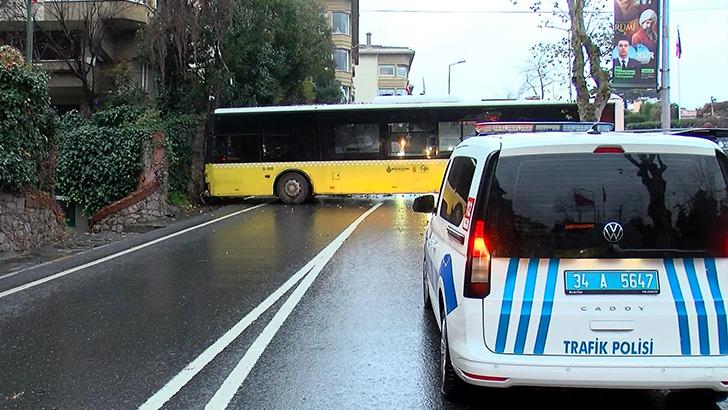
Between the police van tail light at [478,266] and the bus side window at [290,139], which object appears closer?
the police van tail light at [478,266]

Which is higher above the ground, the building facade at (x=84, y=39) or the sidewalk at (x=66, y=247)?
the building facade at (x=84, y=39)

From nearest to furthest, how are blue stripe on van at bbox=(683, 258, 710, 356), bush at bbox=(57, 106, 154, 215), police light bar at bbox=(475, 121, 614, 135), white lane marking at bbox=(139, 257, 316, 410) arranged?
1. blue stripe on van at bbox=(683, 258, 710, 356)
2. white lane marking at bbox=(139, 257, 316, 410)
3. police light bar at bbox=(475, 121, 614, 135)
4. bush at bbox=(57, 106, 154, 215)

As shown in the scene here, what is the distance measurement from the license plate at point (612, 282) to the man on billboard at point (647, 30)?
52.3 feet

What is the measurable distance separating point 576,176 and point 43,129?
37.2 ft

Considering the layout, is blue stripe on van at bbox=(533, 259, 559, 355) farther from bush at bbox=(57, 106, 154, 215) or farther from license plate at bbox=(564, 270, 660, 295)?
bush at bbox=(57, 106, 154, 215)

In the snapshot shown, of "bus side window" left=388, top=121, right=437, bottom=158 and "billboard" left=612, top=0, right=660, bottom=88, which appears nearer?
"billboard" left=612, top=0, right=660, bottom=88

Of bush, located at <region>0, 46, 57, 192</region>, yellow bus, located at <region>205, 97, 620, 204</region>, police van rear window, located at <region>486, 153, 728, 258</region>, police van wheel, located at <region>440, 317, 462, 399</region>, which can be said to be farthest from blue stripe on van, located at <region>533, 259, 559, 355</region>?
yellow bus, located at <region>205, 97, 620, 204</region>

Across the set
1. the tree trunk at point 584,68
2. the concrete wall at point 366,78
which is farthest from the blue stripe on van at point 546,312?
the concrete wall at point 366,78

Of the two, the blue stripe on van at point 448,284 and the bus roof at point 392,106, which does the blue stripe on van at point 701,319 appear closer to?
the blue stripe on van at point 448,284

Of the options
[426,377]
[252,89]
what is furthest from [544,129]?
[252,89]

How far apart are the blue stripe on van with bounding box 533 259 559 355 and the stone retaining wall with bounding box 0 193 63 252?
10141 mm

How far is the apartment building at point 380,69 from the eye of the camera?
75375 mm

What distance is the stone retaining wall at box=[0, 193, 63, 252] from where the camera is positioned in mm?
11195

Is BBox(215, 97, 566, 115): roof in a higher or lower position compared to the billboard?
lower
